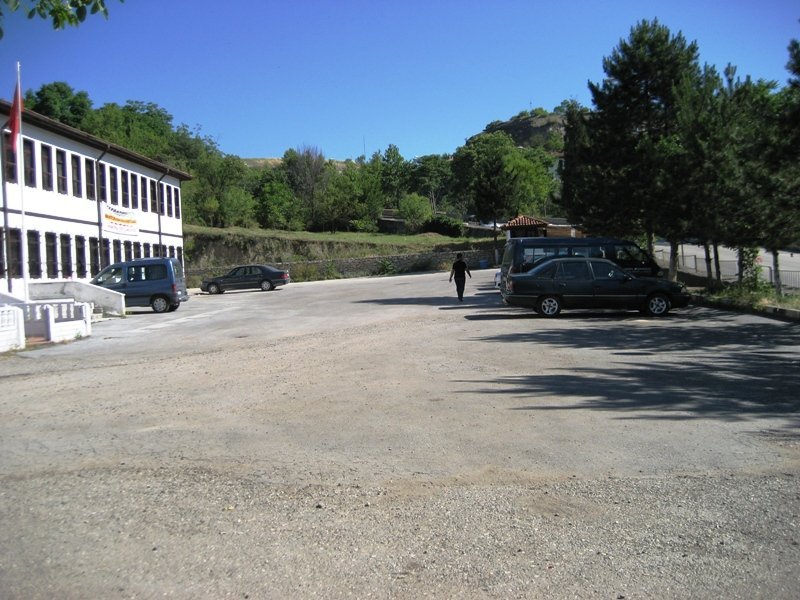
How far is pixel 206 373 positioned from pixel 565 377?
19.1ft

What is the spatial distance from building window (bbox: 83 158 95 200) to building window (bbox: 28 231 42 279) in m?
5.91

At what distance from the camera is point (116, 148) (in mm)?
38375

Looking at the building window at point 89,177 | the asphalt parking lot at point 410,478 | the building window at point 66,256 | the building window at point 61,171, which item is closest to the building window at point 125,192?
the building window at point 89,177

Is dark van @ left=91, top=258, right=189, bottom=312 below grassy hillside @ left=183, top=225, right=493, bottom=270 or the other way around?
below

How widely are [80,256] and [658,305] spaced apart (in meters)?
28.1

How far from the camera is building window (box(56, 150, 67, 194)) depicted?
3306 cm

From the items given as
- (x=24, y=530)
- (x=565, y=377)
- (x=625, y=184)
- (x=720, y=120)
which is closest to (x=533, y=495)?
(x=24, y=530)

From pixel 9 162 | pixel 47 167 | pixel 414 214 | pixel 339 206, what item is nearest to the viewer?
pixel 9 162

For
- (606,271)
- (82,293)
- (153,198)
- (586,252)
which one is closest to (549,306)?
(606,271)

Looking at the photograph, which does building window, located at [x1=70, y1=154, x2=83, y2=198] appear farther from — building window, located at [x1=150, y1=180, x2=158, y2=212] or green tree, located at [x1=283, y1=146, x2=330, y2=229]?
green tree, located at [x1=283, y1=146, x2=330, y2=229]

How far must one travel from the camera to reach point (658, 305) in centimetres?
1927

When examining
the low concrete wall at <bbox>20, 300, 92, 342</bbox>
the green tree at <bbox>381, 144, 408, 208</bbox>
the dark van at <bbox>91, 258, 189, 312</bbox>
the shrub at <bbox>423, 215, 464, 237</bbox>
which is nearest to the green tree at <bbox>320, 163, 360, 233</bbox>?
the shrub at <bbox>423, 215, 464, 237</bbox>

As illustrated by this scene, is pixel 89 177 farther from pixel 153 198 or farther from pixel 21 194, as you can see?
pixel 21 194

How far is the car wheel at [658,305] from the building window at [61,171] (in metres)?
27.2
